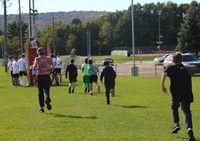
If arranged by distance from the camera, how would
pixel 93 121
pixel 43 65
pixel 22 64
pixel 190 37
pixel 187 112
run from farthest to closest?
pixel 190 37
pixel 22 64
pixel 43 65
pixel 93 121
pixel 187 112

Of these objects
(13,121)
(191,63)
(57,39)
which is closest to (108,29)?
(57,39)

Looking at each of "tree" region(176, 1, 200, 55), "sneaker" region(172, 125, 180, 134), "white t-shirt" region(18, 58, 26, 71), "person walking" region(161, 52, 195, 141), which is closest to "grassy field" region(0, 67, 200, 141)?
"sneaker" region(172, 125, 180, 134)

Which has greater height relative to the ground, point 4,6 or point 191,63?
point 4,6

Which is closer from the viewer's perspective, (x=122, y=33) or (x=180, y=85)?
(x=180, y=85)

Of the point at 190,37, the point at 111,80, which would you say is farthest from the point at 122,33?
the point at 111,80

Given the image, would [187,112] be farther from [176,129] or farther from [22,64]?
[22,64]

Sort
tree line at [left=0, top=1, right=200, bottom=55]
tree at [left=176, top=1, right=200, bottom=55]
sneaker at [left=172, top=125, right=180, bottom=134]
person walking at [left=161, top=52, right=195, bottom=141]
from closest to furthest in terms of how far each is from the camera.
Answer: person walking at [left=161, top=52, right=195, bottom=141] → sneaker at [left=172, top=125, right=180, bottom=134] → tree at [left=176, top=1, right=200, bottom=55] → tree line at [left=0, top=1, right=200, bottom=55]

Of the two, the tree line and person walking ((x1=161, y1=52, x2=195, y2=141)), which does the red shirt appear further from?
the tree line

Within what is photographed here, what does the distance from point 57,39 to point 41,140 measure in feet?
444

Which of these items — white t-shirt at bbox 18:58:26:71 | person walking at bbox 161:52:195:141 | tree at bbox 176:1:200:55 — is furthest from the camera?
tree at bbox 176:1:200:55

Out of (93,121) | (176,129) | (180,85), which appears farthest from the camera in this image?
(93,121)

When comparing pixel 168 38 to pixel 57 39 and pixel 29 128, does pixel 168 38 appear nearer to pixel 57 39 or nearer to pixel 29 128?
pixel 57 39

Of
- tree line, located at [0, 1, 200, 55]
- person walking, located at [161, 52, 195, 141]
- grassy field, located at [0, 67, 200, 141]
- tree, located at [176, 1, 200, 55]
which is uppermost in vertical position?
tree line, located at [0, 1, 200, 55]

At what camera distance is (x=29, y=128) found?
1092cm
